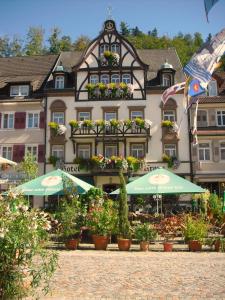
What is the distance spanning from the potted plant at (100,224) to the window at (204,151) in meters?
17.7

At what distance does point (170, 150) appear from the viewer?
29562 millimetres

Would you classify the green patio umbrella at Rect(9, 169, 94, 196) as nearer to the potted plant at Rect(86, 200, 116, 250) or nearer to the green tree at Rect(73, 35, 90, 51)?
the potted plant at Rect(86, 200, 116, 250)

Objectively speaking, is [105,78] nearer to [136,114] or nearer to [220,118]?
[136,114]

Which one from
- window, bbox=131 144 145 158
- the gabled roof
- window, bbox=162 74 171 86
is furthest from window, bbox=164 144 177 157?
the gabled roof

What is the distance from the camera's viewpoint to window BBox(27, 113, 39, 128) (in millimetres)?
31016

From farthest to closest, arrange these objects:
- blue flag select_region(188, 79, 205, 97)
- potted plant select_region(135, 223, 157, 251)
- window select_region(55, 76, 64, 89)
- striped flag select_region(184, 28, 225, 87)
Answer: window select_region(55, 76, 64, 89), blue flag select_region(188, 79, 205, 97), potted plant select_region(135, 223, 157, 251), striped flag select_region(184, 28, 225, 87)

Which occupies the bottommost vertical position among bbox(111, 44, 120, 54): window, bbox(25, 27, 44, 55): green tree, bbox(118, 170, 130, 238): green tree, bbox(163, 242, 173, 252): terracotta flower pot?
bbox(163, 242, 173, 252): terracotta flower pot

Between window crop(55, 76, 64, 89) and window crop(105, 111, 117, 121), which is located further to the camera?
window crop(55, 76, 64, 89)

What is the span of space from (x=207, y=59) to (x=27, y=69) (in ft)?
85.2

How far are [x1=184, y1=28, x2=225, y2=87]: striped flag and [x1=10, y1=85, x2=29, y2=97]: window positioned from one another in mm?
20428

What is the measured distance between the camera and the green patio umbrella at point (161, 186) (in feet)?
48.5

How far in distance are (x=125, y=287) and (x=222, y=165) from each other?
23.8m

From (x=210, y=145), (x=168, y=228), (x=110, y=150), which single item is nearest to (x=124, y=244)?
(x=168, y=228)

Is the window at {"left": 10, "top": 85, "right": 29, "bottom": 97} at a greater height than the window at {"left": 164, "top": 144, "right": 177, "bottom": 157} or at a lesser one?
greater
